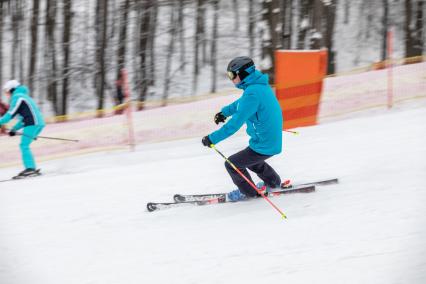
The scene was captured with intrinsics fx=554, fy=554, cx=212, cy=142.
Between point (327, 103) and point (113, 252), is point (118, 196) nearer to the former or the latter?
point (113, 252)

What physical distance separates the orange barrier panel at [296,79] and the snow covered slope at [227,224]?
4.88 ft

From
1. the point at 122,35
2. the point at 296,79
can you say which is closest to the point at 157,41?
the point at 122,35

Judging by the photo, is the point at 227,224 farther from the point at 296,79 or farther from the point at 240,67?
the point at 296,79

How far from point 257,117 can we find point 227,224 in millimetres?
1098

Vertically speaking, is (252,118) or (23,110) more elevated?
(252,118)

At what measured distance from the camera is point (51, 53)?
24609mm

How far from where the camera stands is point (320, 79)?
1000 centimetres

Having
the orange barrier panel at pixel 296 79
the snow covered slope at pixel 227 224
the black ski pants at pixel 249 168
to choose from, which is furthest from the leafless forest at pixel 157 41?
the black ski pants at pixel 249 168

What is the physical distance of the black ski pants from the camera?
5.64 metres

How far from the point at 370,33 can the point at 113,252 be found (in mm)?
32877

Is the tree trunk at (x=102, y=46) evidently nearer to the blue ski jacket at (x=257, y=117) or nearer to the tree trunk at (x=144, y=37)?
the tree trunk at (x=144, y=37)

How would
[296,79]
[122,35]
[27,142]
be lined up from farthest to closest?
[122,35]
[296,79]
[27,142]

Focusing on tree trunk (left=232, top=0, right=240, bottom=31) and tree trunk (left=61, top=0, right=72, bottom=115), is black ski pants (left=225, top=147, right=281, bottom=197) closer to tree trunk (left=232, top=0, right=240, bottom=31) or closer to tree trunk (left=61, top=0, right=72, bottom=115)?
tree trunk (left=61, top=0, right=72, bottom=115)

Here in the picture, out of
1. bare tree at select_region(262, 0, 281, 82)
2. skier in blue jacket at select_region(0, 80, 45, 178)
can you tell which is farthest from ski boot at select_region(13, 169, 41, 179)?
bare tree at select_region(262, 0, 281, 82)
